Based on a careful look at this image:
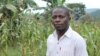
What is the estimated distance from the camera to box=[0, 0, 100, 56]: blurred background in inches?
206

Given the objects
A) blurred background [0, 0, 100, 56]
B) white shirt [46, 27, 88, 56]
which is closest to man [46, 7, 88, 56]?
white shirt [46, 27, 88, 56]

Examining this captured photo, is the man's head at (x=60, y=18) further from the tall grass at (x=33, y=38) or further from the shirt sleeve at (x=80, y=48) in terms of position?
the tall grass at (x=33, y=38)

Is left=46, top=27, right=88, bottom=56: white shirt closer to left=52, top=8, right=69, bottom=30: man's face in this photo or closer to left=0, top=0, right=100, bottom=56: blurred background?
left=52, top=8, right=69, bottom=30: man's face

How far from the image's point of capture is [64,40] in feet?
9.51

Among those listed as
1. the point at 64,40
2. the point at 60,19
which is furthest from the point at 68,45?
the point at 60,19

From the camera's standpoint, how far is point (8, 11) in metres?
7.40

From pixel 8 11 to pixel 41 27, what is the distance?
1.37 metres

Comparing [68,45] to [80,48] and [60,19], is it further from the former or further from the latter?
[60,19]

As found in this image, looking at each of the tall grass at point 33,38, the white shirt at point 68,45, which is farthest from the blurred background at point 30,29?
the white shirt at point 68,45

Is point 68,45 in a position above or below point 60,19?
below

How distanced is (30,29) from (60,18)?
10.5 feet

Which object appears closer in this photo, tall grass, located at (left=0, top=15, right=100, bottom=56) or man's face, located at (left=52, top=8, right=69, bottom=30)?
man's face, located at (left=52, top=8, right=69, bottom=30)

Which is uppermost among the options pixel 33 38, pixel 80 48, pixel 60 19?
pixel 60 19

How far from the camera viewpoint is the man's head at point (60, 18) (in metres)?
2.86
